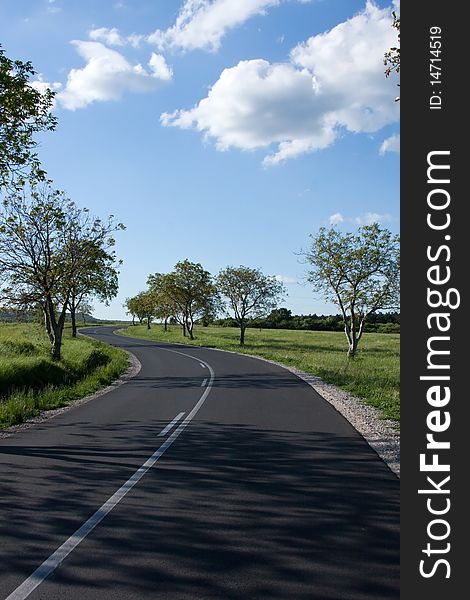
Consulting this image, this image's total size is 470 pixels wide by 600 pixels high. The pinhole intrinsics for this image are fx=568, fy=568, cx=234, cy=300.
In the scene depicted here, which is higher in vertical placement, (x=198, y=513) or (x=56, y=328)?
(x=56, y=328)

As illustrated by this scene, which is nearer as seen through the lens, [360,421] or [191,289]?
[360,421]

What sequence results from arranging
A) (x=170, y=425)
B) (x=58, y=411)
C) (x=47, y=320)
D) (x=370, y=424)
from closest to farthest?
(x=370, y=424) → (x=170, y=425) → (x=58, y=411) → (x=47, y=320)

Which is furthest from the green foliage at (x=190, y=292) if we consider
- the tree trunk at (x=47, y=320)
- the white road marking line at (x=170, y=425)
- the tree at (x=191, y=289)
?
the white road marking line at (x=170, y=425)

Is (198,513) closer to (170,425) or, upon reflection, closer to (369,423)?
(170,425)

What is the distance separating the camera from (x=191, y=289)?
222 ft

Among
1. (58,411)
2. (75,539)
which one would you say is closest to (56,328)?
(58,411)

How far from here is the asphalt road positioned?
4258mm

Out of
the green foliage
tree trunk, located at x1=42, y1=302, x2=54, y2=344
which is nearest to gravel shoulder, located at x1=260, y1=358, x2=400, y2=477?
tree trunk, located at x1=42, y1=302, x2=54, y2=344

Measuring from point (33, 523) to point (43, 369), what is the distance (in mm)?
15708

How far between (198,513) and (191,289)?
6200cm

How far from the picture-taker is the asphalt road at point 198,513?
14.0 feet

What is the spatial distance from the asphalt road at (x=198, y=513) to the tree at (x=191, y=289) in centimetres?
5528

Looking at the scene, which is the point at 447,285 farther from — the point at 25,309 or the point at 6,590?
the point at 25,309

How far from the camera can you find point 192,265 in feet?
224
